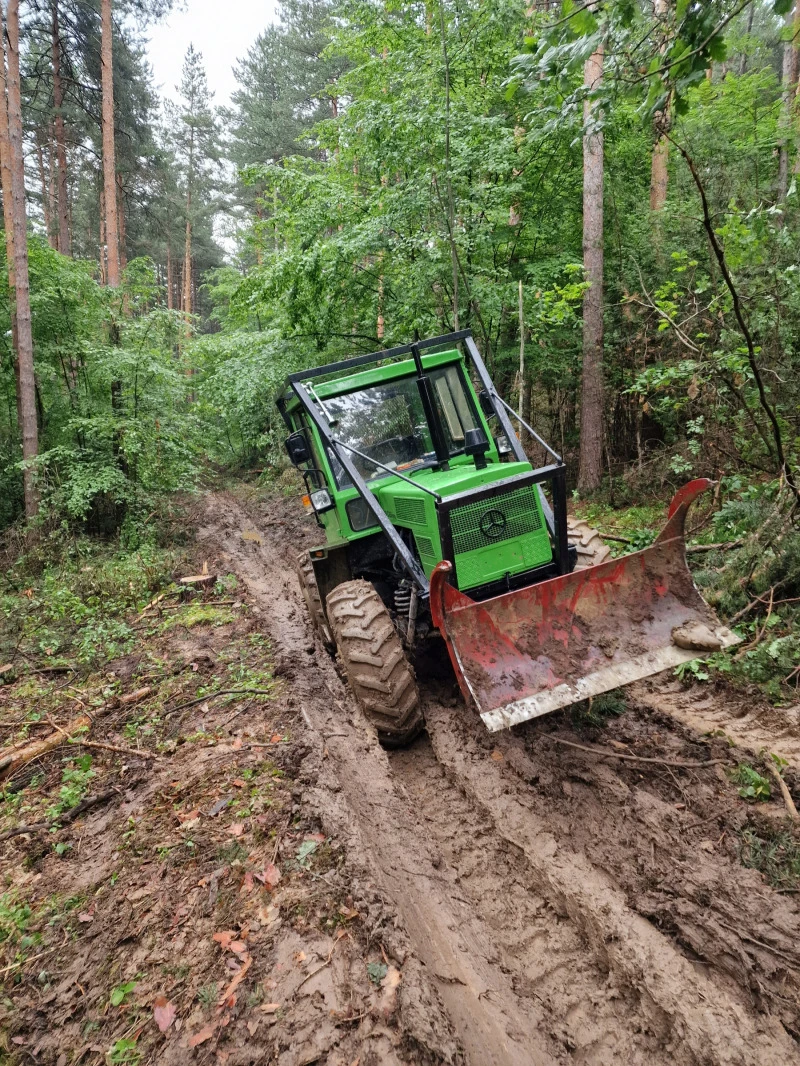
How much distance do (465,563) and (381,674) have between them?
973 millimetres

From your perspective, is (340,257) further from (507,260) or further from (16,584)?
(16,584)

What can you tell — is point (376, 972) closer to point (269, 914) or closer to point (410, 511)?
point (269, 914)

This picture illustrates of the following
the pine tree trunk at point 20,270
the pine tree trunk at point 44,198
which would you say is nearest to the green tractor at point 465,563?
the pine tree trunk at point 20,270

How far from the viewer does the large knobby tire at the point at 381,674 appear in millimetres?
3955

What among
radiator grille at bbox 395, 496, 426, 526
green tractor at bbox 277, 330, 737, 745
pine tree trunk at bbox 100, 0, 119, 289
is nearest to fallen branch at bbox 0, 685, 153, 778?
green tractor at bbox 277, 330, 737, 745

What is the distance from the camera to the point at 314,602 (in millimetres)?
5934

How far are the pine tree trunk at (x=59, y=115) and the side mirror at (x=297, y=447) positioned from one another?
35.4 ft

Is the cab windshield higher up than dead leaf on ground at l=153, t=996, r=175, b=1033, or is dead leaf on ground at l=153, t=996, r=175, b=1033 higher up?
the cab windshield

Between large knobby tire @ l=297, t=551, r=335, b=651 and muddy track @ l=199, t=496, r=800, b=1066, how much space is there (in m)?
1.35

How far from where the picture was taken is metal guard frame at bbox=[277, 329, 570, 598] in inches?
159

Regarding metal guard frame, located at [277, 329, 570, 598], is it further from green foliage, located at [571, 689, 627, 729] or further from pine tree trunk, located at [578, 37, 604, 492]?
pine tree trunk, located at [578, 37, 604, 492]

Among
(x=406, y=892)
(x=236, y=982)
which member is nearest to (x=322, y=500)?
(x=406, y=892)

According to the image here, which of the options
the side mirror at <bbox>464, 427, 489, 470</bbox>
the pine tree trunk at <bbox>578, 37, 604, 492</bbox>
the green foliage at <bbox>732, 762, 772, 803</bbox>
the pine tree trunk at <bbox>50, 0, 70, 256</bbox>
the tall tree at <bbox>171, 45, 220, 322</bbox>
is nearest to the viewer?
the green foliage at <bbox>732, 762, 772, 803</bbox>

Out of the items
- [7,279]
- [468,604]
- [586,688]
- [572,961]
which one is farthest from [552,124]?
[7,279]
